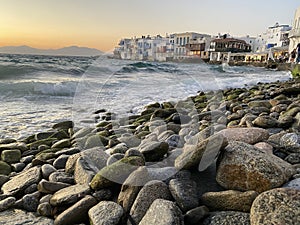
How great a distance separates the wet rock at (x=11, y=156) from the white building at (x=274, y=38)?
164 ft

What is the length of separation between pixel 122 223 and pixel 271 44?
2249 inches

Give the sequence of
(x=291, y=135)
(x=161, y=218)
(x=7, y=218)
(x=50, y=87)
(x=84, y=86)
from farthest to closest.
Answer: (x=84, y=86) → (x=50, y=87) → (x=291, y=135) → (x=7, y=218) → (x=161, y=218)

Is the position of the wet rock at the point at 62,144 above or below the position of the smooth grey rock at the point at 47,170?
below

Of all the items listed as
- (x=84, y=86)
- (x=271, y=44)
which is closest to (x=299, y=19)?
(x=84, y=86)

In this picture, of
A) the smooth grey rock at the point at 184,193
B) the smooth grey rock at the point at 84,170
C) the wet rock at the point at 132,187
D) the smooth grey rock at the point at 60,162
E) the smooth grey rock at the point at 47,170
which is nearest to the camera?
the smooth grey rock at the point at 184,193

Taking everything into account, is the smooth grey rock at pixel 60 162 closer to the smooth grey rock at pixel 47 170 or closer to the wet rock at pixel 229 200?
the smooth grey rock at pixel 47 170

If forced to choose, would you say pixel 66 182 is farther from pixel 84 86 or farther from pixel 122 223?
pixel 84 86

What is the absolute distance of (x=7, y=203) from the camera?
2131mm

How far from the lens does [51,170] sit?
8.38ft

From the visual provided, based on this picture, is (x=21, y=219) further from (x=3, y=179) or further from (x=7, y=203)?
(x=3, y=179)

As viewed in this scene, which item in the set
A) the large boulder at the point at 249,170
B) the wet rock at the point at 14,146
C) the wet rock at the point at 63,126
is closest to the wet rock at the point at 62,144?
the wet rock at the point at 14,146

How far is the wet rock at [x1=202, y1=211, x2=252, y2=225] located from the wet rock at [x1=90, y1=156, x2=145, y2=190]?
2.30 feet

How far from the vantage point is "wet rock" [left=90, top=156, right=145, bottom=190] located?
1989 mm

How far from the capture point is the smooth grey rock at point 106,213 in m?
1.67
